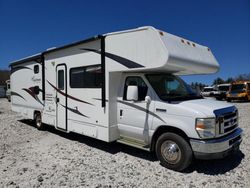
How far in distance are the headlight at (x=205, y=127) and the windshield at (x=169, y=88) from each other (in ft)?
3.12

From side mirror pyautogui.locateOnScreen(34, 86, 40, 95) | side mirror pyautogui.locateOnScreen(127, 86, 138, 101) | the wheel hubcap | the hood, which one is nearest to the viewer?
the hood

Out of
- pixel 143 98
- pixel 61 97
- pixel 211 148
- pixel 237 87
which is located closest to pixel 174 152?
pixel 211 148

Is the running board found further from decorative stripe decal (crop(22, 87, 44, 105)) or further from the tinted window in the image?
decorative stripe decal (crop(22, 87, 44, 105))

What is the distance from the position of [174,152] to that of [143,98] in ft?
4.75

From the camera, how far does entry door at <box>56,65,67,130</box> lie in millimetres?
7777

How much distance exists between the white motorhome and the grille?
0.8 inches

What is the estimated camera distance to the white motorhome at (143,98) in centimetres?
495

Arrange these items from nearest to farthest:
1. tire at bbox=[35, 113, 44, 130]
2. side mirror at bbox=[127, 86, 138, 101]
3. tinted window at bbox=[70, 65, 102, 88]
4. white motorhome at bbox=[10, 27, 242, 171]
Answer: white motorhome at bbox=[10, 27, 242, 171] < side mirror at bbox=[127, 86, 138, 101] < tinted window at bbox=[70, 65, 102, 88] < tire at bbox=[35, 113, 44, 130]

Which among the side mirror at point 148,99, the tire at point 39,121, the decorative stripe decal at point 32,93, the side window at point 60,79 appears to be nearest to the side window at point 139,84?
the side mirror at point 148,99

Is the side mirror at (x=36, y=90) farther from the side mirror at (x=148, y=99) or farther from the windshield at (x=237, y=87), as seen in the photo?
the windshield at (x=237, y=87)

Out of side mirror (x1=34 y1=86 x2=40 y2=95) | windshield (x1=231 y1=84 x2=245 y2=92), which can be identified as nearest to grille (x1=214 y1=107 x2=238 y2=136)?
side mirror (x1=34 y1=86 x2=40 y2=95)

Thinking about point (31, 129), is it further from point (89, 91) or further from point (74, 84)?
point (89, 91)

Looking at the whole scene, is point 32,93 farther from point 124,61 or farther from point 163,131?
point 163,131

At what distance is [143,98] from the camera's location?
5715mm
